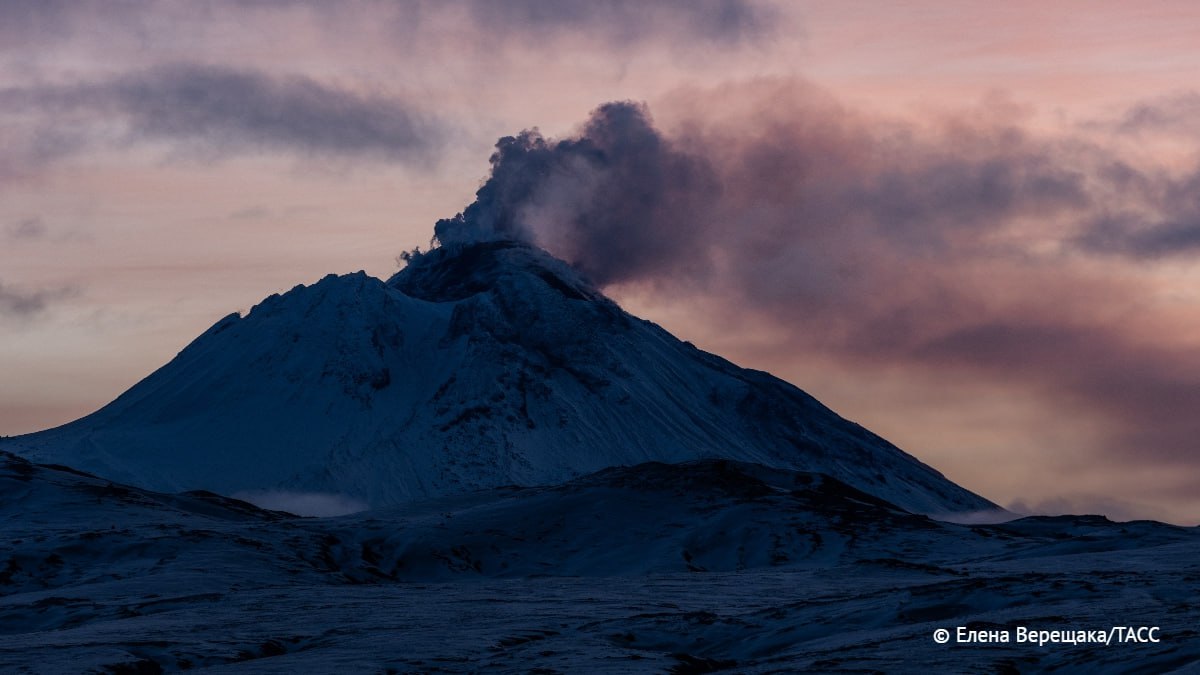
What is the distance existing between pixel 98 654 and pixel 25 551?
247 ft

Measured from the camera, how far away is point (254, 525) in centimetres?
18825

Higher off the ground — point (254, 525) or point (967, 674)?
point (254, 525)

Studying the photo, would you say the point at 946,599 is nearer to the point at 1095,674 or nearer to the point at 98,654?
the point at 1095,674

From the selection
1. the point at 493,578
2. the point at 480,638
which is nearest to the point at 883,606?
the point at 480,638

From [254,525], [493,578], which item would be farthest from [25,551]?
[493,578]

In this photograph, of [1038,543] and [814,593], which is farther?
[1038,543]

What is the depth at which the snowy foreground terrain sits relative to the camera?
277 ft

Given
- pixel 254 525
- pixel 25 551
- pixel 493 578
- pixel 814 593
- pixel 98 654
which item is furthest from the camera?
pixel 254 525

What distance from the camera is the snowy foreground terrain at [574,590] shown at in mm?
84500

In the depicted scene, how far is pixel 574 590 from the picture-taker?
139m

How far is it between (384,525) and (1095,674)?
130871mm

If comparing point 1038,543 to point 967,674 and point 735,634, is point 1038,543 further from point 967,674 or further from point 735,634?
point 967,674

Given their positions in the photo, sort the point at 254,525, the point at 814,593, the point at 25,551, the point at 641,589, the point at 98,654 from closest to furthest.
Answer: the point at 98,654, the point at 814,593, the point at 641,589, the point at 25,551, the point at 254,525

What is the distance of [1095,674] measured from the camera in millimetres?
67312
